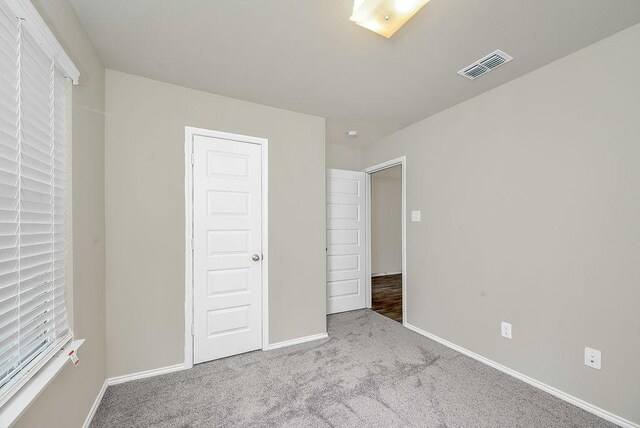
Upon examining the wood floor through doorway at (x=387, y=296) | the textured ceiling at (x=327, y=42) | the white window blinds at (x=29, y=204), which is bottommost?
the wood floor through doorway at (x=387, y=296)

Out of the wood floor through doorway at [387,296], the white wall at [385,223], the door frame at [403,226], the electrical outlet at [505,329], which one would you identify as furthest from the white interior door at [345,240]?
the white wall at [385,223]

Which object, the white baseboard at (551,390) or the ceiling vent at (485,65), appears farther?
the ceiling vent at (485,65)

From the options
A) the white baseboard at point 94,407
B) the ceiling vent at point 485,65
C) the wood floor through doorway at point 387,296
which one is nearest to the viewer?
the white baseboard at point 94,407

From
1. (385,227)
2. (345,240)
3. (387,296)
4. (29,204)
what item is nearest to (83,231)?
(29,204)

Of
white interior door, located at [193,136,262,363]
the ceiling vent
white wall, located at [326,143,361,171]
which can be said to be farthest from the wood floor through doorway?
the ceiling vent

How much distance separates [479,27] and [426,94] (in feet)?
2.85

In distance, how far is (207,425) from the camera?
1704mm

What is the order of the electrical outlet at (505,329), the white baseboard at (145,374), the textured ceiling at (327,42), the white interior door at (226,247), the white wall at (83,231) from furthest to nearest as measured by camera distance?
the white interior door at (226,247) < the electrical outlet at (505,329) < the white baseboard at (145,374) < the textured ceiling at (327,42) < the white wall at (83,231)

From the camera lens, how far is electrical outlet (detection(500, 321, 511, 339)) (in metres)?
2.29

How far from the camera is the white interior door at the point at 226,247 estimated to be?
2447mm

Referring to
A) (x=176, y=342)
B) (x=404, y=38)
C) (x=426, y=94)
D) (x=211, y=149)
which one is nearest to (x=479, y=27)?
(x=404, y=38)

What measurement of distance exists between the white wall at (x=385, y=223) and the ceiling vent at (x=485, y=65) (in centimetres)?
392

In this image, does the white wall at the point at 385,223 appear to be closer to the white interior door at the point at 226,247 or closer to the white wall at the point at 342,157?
the white wall at the point at 342,157

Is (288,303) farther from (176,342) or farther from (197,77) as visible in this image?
(197,77)
